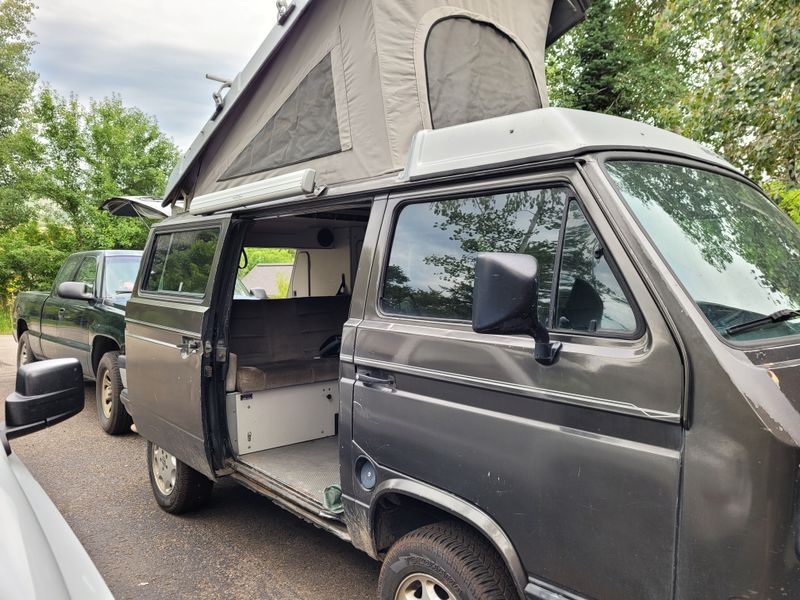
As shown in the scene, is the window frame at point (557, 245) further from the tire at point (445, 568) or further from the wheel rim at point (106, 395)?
the wheel rim at point (106, 395)

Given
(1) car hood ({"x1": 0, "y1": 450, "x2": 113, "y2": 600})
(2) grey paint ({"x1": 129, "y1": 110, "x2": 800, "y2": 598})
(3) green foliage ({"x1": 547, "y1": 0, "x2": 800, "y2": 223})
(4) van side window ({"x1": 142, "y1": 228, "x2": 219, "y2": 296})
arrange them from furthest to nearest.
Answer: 1. (3) green foliage ({"x1": 547, "y1": 0, "x2": 800, "y2": 223})
2. (4) van side window ({"x1": 142, "y1": 228, "x2": 219, "y2": 296})
3. (2) grey paint ({"x1": 129, "y1": 110, "x2": 800, "y2": 598})
4. (1) car hood ({"x1": 0, "y1": 450, "x2": 113, "y2": 600})

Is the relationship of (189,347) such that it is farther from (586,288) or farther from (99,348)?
(99,348)

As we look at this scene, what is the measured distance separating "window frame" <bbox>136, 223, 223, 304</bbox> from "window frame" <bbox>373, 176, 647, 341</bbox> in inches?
60.9

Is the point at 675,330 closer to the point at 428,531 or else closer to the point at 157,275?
the point at 428,531

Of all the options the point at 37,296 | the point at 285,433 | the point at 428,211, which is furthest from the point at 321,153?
the point at 37,296

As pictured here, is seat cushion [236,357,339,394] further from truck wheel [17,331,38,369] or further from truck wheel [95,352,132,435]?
truck wheel [17,331,38,369]

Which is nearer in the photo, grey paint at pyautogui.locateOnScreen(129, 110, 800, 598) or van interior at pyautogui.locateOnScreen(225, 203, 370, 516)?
grey paint at pyautogui.locateOnScreen(129, 110, 800, 598)

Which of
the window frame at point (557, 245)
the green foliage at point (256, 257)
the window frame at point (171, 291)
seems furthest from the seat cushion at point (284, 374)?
the window frame at point (557, 245)

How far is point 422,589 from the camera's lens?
2.45 meters

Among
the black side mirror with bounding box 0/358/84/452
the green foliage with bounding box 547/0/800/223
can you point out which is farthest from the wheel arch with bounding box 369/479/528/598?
the green foliage with bounding box 547/0/800/223

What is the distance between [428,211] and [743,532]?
1659mm

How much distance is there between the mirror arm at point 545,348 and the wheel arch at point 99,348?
6.25 meters

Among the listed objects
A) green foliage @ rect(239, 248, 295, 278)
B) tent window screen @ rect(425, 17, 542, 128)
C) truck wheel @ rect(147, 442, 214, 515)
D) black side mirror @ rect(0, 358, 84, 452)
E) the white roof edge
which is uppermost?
tent window screen @ rect(425, 17, 542, 128)

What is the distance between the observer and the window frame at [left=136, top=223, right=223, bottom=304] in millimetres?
3834
